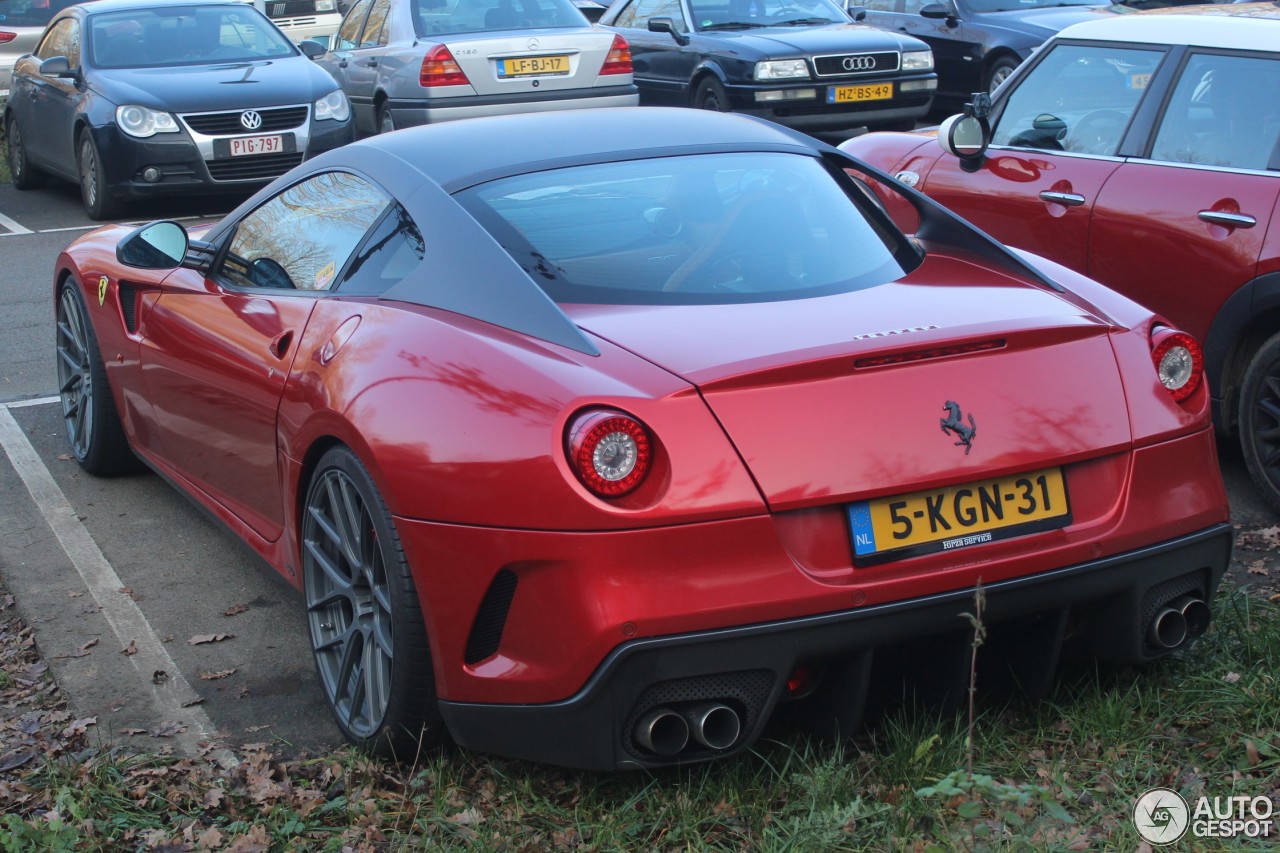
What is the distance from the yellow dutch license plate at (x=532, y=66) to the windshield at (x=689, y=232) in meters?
9.43

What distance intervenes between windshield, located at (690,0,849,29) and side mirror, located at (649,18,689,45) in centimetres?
19

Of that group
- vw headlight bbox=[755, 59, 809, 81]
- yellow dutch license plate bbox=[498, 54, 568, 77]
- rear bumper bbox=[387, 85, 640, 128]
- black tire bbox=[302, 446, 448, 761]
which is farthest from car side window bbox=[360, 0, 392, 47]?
black tire bbox=[302, 446, 448, 761]

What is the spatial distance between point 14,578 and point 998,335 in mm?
3251

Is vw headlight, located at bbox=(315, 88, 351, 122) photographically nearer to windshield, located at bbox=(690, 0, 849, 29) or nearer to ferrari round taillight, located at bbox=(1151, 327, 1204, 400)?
windshield, located at bbox=(690, 0, 849, 29)

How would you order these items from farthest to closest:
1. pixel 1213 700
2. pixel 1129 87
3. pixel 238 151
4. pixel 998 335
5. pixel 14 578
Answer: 1. pixel 238 151
2. pixel 1129 87
3. pixel 14 578
4. pixel 1213 700
5. pixel 998 335

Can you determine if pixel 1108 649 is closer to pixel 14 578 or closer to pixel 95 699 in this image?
pixel 95 699

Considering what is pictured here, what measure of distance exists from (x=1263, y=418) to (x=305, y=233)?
3.10m

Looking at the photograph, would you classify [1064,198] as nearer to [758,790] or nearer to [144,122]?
[758,790]

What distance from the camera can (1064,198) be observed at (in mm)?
5852

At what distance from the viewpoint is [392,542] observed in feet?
10.9

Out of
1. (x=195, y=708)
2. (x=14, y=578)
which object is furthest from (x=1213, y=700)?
(x=14, y=578)

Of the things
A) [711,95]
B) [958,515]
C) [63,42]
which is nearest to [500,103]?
[711,95]

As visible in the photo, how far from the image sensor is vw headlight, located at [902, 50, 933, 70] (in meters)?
13.5

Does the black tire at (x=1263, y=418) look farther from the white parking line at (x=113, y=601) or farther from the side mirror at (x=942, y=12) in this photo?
the side mirror at (x=942, y=12)
